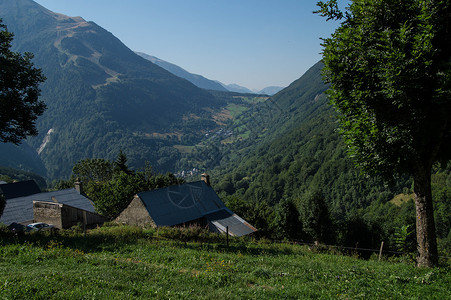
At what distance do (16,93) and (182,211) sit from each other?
60.8 feet

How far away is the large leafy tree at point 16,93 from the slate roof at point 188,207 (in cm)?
1280

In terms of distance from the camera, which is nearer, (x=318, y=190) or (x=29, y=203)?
(x=29, y=203)

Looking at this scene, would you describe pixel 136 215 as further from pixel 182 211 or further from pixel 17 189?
pixel 17 189

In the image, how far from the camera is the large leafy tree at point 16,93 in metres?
15.7

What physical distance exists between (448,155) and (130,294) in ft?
37.0

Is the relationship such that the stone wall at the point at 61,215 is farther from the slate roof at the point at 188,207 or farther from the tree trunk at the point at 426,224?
the tree trunk at the point at 426,224

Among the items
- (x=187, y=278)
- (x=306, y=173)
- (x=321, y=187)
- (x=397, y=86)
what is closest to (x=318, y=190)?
(x=397, y=86)

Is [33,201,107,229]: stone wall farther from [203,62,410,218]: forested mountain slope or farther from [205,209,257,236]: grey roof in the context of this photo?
[203,62,410,218]: forested mountain slope

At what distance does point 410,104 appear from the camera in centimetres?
910

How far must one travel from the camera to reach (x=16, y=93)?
16.4 m

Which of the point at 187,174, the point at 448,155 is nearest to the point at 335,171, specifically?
the point at 187,174

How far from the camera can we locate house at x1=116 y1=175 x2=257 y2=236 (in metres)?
27.9

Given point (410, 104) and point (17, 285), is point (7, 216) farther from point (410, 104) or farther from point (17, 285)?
point (410, 104)

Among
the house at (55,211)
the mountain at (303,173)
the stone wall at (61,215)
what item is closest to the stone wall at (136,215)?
the house at (55,211)
